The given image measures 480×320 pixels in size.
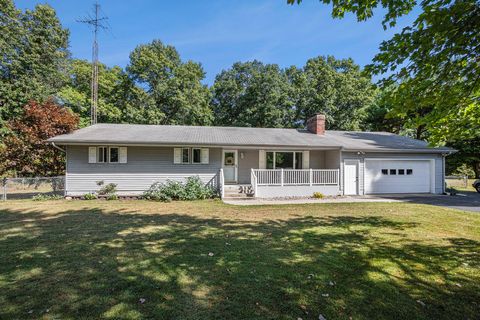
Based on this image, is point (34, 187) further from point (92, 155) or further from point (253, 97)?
point (253, 97)

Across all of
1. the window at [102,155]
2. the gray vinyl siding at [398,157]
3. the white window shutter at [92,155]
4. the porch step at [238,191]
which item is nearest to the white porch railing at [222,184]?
the porch step at [238,191]

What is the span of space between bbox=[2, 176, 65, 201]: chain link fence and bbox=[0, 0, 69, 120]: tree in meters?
11.0

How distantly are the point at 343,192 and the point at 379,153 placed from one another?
3099mm

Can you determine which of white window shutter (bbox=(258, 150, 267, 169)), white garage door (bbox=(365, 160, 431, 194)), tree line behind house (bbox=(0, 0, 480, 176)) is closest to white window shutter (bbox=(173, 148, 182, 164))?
white window shutter (bbox=(258, 150, 267, 169))

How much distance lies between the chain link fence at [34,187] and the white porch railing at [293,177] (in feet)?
33.5

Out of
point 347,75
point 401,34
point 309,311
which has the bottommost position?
point 309,311

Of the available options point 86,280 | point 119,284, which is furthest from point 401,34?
point 86,280

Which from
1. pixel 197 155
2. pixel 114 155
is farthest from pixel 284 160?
pixel 114 155

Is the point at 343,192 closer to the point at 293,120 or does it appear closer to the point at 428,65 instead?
the point at 428,65

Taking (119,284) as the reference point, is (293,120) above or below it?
above

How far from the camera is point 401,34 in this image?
373cm

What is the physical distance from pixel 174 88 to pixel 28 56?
41.7ft

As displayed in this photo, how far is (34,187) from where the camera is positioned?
12.6 m

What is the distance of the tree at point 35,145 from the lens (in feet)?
46.3
